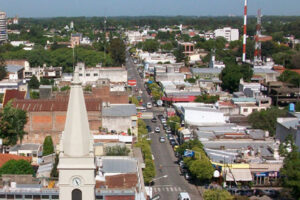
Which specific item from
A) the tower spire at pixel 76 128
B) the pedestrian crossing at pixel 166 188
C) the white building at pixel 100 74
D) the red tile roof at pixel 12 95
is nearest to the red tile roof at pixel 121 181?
the pedestrian crossing at pixel 166 188

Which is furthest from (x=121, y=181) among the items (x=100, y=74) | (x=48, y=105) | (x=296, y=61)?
(x=296, y=61)

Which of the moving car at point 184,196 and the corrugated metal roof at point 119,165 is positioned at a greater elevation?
the corrugated metal roof at point 119,165

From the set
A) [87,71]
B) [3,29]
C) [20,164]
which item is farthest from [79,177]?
[3,29]

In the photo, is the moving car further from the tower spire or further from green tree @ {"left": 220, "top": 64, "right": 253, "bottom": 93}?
green tree @ {"left": 220, "top": 64, "right": 253, "bottom": 93}

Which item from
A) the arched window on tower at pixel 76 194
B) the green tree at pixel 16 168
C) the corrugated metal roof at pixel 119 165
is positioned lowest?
the green tree at pixel 16 168

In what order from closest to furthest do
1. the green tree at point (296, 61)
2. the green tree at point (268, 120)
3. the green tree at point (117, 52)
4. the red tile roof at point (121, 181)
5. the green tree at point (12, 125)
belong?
1. the red tile roof at point (121, 181)
2. the green tree at point (12, 125)
3. the green tree at point (268, 120)
4. the green tree at point (296, 61)
5. the green tree at point (117, 52)

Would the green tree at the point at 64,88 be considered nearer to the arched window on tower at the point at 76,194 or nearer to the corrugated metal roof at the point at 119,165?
the corrugated metal roof at the point at 119,165

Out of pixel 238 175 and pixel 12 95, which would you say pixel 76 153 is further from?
pixel 12 95
